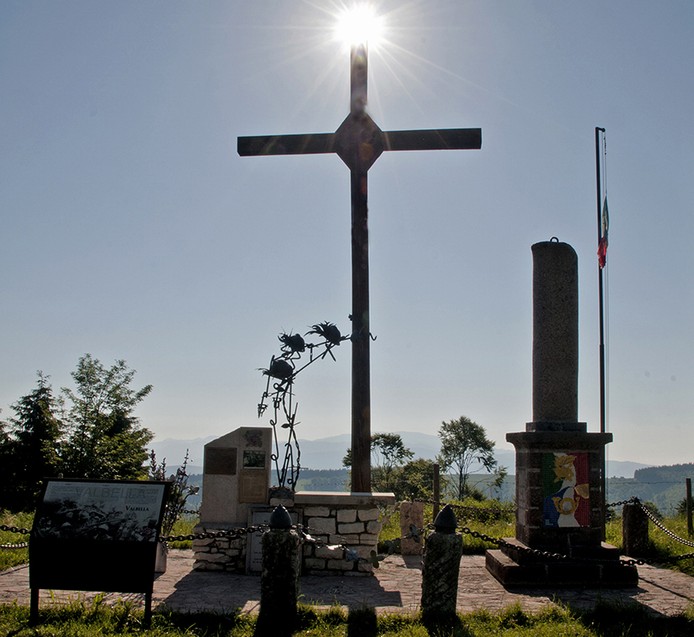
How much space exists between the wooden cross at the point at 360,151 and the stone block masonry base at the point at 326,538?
1.29ft

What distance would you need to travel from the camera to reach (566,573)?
305 inches

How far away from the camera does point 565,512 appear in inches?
320

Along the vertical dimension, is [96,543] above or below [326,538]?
above

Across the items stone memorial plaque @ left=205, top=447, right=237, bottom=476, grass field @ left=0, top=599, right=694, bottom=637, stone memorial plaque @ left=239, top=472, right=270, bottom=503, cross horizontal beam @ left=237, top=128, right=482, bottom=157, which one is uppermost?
cross horizontal beam @ left=237, top=128, right=482, bottom=157

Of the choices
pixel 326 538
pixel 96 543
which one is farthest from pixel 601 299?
pixel 96 543

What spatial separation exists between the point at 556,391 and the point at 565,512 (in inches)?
55.1

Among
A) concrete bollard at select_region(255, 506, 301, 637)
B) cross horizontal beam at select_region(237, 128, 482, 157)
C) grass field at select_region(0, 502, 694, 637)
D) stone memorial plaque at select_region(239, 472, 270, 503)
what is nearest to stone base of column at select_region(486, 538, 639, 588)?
grass field at select_region(0, 502, 694, 637)

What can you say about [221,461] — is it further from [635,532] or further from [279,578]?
[635,532]

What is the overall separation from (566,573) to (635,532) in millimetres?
2497

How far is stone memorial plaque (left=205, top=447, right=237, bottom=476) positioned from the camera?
8.73 m

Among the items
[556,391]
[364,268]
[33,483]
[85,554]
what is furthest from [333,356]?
[33,483]

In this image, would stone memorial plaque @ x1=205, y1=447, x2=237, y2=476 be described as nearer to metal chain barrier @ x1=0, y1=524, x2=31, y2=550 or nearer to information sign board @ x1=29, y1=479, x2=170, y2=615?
metal chain barrier @ x1=0, y1=524, x2=31, y2=550

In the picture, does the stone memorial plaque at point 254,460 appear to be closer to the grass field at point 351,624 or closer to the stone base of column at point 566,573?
the grass field at point 351,624

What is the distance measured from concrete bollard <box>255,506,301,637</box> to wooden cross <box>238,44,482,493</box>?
2.85 meters
